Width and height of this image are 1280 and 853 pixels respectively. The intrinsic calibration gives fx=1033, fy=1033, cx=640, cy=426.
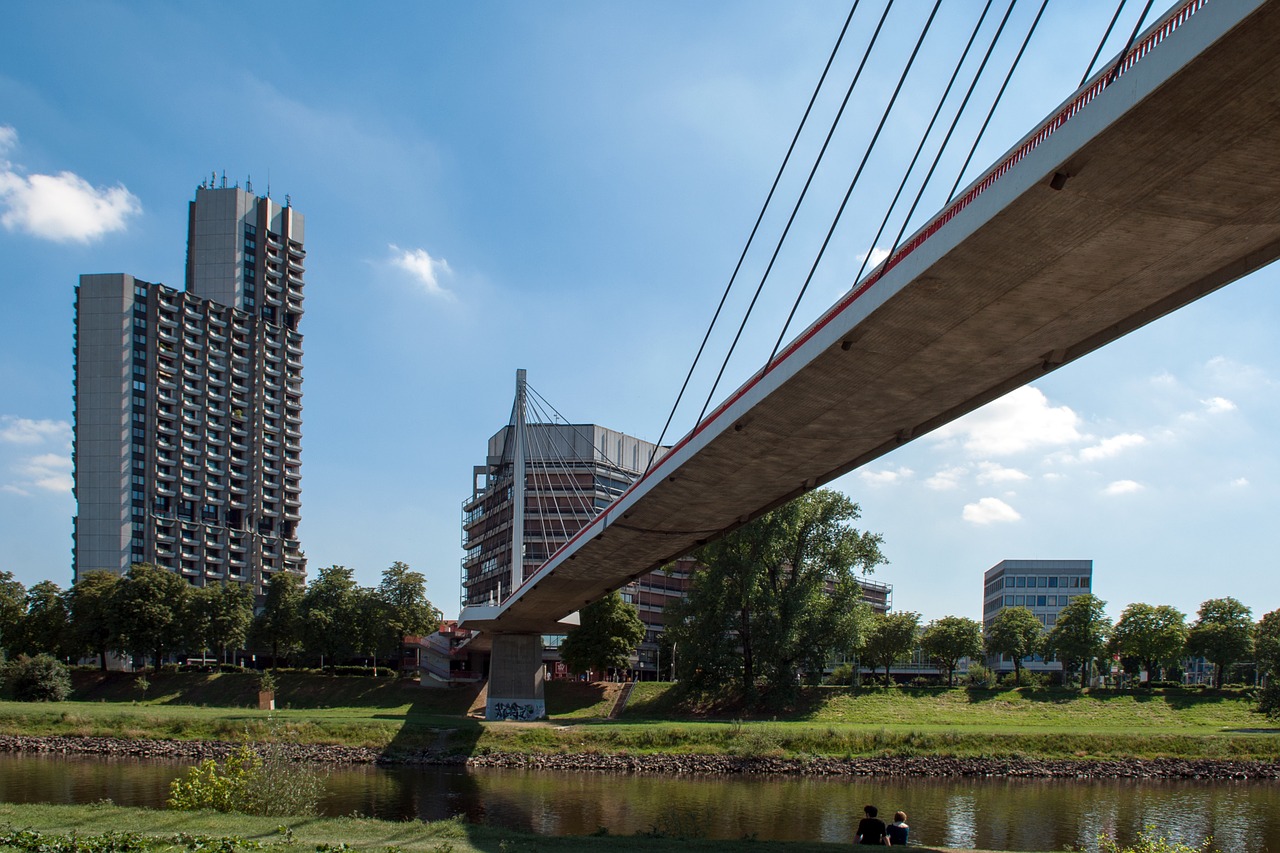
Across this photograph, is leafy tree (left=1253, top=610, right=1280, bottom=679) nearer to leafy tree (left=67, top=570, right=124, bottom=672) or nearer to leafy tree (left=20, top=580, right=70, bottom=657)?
leafy tree (left=67, top=570, right=124, bottom=672)

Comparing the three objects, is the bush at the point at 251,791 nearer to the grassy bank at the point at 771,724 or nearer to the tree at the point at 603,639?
the grassy bank at the point at 771,724

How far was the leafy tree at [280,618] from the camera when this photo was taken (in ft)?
210

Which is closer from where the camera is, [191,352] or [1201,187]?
[1201,187]

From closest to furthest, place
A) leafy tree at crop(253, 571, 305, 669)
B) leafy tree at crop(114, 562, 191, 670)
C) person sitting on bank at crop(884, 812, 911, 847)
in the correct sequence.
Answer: person sitting on bank at crop(884, 812, 911, 847) → leafy tree at crop(114, 562, 191, 670) → leafy tree at crop(253, 571, 305, 669)

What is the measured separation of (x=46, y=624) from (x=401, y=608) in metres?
22.9

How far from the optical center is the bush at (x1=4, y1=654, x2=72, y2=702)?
51.1 m

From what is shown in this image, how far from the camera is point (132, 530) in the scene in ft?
325

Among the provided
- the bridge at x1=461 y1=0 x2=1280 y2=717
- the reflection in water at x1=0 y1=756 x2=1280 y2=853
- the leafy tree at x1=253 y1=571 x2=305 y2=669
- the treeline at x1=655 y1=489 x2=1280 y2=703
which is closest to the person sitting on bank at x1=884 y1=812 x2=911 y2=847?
the reflection in water at x1=0 y1=756 x2=1280 y2=853

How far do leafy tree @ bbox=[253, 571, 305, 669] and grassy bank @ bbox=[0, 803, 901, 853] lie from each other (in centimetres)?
4704

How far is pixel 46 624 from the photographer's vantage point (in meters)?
65.1

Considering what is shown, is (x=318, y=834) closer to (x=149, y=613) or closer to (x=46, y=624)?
(x=149, y=613)

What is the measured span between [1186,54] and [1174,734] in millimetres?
36873

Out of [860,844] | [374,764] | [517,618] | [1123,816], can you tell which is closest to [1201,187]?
[860,844]

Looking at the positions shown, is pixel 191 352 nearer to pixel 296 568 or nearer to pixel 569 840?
pixel 296 568
